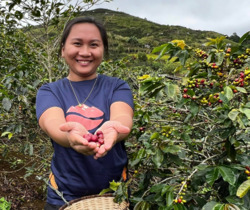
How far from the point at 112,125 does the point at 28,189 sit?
135 inches

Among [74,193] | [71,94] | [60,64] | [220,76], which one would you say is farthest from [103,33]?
[60,64]

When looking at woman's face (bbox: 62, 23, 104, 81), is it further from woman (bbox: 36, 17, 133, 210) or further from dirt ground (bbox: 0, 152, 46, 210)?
dirt ground (bbox: 0, 152, 46, 210)

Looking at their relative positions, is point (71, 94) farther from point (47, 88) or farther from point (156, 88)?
point (156, 88)

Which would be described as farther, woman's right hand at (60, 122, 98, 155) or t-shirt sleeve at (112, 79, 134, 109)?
t-shirt sleeve at (112, 79, 134, 109)

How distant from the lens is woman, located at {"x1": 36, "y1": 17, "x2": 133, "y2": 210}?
142cm

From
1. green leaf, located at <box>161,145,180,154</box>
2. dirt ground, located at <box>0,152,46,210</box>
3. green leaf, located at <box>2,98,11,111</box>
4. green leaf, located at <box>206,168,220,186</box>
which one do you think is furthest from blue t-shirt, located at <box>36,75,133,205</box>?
dirt ground, located at <box>0,152,46,210</box>

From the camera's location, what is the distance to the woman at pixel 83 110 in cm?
142

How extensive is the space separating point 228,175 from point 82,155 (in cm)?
71

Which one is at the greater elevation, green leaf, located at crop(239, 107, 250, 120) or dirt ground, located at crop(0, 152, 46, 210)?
green leaf, located at crop(239, 107, 250, 120)

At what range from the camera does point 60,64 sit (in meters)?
3.18

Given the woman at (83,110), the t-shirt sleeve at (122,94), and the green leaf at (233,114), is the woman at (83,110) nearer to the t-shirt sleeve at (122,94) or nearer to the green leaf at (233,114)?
the t-shirt sleeve at (122,94)

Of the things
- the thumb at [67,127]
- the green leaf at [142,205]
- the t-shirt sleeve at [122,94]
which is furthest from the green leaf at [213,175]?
the thumb at [67,127]

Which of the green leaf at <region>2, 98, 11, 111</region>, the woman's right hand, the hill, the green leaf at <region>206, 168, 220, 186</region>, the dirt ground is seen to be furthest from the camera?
the hill

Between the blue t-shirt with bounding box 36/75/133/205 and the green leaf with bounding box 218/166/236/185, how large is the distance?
0.52 m
